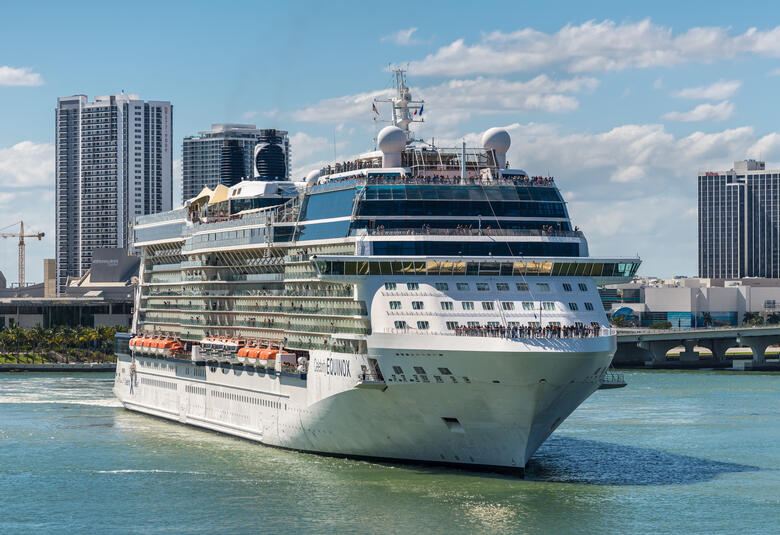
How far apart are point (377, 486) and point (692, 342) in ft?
310

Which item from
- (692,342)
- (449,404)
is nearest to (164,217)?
(449,404)

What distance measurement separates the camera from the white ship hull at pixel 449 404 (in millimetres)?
45469

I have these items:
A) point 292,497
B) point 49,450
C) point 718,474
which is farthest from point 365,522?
point 49,450

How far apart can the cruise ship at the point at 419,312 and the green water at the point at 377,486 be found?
5.75ft

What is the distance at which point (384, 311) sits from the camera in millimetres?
48188

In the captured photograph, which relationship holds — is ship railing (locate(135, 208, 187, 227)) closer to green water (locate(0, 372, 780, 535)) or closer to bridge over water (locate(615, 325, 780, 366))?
green water (locate(0, 372, 780, 535))

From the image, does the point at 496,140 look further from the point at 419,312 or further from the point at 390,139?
the point at 419,312

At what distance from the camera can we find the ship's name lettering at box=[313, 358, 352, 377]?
4947cm

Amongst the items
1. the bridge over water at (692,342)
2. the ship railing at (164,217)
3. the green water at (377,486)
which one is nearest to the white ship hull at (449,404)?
the green water at (377,486)

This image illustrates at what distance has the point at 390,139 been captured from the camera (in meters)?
53.8

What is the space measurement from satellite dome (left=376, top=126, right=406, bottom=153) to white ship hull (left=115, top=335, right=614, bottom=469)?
30.9 feet

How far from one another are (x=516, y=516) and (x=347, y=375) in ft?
31.6

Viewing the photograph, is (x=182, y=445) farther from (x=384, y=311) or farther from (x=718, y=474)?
(x=718, y=474)

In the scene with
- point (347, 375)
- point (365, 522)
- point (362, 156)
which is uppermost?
point (362, 156)
